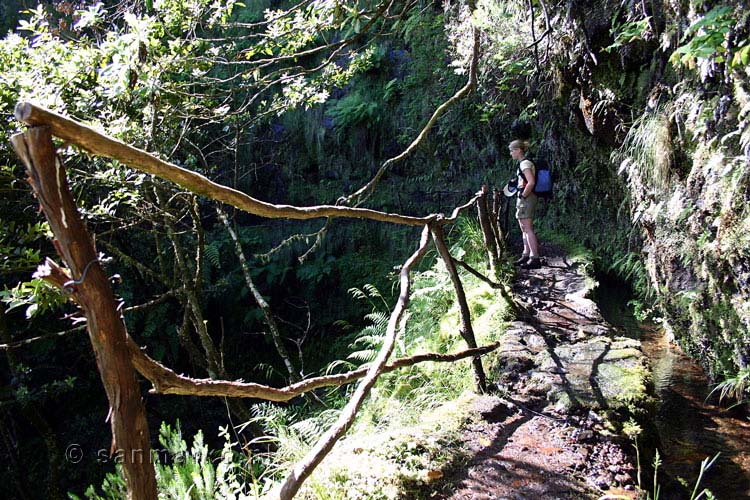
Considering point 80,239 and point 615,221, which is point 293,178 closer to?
point 615,221

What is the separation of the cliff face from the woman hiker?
1118 millimetres

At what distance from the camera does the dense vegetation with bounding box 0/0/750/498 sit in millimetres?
4172

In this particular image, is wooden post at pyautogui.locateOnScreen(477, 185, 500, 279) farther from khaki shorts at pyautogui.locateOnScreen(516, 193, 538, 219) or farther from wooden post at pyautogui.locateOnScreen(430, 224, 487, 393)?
wooden post at pyautogui.locateOnScreen(430, 224, 487, 393)

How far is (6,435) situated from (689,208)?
963 centimetres

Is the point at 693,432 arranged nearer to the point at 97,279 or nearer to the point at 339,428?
the point at 339,428

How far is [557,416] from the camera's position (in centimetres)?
341

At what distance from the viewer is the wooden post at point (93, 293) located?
3.92ft

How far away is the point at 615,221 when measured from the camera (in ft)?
29.5

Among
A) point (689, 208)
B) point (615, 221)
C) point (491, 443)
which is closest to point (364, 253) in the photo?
point (615, 221)

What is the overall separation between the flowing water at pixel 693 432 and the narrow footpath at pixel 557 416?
394 mm

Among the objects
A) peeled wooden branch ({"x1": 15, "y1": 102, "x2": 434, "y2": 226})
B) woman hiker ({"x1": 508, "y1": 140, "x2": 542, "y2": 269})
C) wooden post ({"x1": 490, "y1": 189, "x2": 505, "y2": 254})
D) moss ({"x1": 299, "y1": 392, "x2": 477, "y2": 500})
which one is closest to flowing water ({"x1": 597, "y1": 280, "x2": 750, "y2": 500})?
moss ({"x1": 299, "y1": 392, "x2": 477, "y2": 500})

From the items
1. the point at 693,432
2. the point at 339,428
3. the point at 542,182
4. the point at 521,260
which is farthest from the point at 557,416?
the point at 521,260

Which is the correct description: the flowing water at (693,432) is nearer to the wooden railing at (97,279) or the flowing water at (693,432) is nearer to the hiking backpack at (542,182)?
the hiking backpack at (542,182)

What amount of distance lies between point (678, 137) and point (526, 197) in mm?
2203
